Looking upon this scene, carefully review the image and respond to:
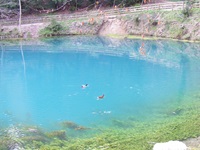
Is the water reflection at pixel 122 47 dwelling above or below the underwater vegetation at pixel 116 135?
above

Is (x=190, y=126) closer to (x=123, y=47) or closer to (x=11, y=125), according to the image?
(x=11, y=125)

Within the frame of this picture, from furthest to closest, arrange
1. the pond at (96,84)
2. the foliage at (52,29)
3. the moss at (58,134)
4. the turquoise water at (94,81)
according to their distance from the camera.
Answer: the foliage at (52,29)
the turquoise water at (94,81)
the pond at (96,84)
the moss at (58,134)

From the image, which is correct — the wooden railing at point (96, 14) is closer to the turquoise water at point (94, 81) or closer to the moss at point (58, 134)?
the turquoise water at point (94, 81)

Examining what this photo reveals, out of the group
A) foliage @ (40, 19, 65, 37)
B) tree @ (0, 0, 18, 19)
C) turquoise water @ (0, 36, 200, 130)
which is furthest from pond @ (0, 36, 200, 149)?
tree @ (0, 0, 18, 19)

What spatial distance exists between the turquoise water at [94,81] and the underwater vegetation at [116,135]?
63cm

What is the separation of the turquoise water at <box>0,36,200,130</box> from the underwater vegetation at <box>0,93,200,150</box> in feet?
2.07

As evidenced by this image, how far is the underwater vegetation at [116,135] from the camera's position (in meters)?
9.96

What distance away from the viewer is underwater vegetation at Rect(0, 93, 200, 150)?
9.96 m

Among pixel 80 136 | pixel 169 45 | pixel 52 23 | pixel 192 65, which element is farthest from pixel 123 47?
pixel 80 136

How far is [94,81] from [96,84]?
2.26ft

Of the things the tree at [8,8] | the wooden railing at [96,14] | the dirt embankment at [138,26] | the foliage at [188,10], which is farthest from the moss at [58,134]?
the tree at [8,8]

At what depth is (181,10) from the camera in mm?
32469

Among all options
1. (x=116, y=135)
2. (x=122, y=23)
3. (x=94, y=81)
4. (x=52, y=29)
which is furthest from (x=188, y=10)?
(x=116, y=135)

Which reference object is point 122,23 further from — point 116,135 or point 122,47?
point 116,135
